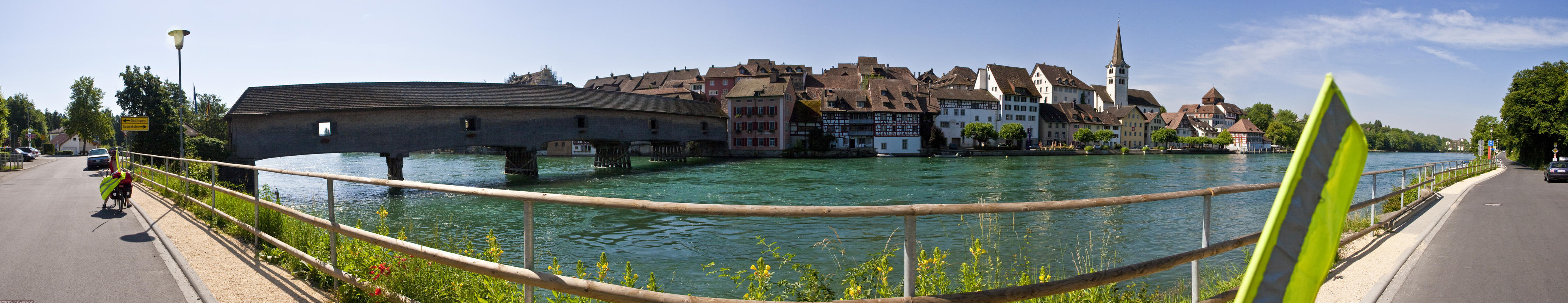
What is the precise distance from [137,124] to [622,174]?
74.2ft

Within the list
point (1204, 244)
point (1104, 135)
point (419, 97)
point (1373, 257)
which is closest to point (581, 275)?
point (1204, 244)

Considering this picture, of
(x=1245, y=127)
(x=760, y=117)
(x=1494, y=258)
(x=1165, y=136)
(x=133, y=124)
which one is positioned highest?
(x=760, y=117)

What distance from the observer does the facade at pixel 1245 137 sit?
3713 inches

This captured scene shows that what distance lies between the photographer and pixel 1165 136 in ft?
273

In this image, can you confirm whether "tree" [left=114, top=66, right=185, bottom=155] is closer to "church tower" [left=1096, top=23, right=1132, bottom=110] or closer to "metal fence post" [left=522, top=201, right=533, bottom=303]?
"metal fence post" [left=522, top=201, right=533, bottom=303]

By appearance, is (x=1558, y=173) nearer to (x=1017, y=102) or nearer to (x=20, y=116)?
(x=1017, y=102)

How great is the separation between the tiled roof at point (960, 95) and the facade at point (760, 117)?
1740 centimetres

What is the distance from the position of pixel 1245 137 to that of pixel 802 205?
104m

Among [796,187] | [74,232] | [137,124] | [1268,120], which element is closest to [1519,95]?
[796,187]

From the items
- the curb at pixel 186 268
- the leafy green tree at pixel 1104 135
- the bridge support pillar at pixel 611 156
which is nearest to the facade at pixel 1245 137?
the leafy green tree at pixel 1104 135

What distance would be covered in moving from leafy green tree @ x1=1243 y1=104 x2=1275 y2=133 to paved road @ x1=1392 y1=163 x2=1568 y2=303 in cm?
11222

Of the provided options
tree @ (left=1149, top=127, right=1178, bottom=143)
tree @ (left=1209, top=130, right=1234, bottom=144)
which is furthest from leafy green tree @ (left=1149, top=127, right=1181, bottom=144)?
tree @ (left=1209, top=130, right=1234, bottom=144)

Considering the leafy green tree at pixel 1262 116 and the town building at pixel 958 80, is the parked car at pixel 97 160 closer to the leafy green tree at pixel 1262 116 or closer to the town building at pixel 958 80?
the town building at pixel 958 80

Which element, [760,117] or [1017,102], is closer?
[760,117]
